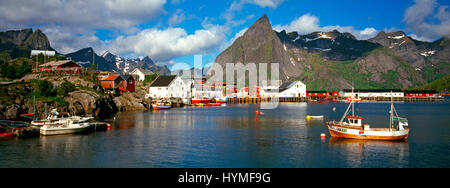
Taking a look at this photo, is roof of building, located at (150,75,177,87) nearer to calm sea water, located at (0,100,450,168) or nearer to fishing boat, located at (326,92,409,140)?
calm sea water, located at (0,100,450,168)

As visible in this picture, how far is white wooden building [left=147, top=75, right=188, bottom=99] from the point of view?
105m

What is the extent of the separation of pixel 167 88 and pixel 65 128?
65944 mm

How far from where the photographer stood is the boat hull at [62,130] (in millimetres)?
37856

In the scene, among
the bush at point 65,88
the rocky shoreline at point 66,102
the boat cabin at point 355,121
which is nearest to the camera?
the boat cabin at point 355,121

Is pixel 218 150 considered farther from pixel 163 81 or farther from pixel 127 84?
pixel 163 81

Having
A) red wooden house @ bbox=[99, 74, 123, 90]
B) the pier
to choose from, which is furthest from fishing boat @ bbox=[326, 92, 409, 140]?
the pier

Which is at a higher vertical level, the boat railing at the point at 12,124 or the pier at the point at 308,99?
the pier at the point at 308,99

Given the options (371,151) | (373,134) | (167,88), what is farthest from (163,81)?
(371,151)

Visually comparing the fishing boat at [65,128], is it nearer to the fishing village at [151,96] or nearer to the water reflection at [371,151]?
the fishing village at [151,96]

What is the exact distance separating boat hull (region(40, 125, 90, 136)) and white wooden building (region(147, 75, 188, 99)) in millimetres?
62321

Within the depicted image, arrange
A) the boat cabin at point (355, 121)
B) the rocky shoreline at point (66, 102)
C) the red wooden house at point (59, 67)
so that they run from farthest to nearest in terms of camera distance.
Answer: the red wooden house at point (59, 67) < the rocky shoreline at point (66, 102) < the boat cabin at point (355, 121)

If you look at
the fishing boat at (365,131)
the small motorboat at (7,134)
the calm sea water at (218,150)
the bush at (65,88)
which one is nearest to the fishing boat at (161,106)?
the bush at (65,88)
